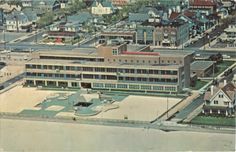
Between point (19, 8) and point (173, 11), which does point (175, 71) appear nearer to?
point (173, 11)

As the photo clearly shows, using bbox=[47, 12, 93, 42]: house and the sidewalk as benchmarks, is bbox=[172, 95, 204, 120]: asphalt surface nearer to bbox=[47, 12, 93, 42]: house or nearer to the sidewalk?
the sidewalk

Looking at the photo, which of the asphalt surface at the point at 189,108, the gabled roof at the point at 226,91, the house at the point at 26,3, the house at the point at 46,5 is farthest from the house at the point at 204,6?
the gabled roof at the point at 226,91

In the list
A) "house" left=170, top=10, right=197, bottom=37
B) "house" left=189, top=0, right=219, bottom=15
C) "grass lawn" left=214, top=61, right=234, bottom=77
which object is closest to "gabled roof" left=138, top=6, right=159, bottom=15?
"house" left=170, top=10, right=197, bottom=37

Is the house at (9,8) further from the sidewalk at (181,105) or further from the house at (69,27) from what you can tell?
the sidewalk at (181,105)

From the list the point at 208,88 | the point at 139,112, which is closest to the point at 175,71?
the point at 208,88

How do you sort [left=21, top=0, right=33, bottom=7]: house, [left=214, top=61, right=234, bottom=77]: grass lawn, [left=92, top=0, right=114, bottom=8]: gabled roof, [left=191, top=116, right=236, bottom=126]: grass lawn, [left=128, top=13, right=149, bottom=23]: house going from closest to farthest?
1. [left=191, top=116, right=236, bottom=126]: grass lawn
2. [left=214, top=61, right=234, bottom=77]: grass lawn
3. [left=128, top=13, right=149, bottom=23]: house
4. [left=92, top=0, right=114, bottom=8]: gabled roof
5. [left=21, top=0, right=33, bottom=7]: house

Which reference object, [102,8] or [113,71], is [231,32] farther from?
[113,71]

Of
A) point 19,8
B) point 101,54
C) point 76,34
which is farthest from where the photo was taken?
point 19,8
